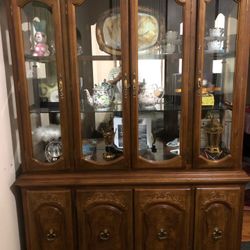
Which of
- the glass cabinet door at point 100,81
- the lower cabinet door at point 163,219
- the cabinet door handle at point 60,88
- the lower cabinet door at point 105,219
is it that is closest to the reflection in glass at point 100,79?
the glass cabinet door at point 100,81

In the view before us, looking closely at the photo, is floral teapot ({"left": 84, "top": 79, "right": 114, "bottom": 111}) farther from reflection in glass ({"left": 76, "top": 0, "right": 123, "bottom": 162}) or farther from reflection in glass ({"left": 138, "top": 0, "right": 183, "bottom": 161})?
reflection in glass ({"left": 138, "top": 0, "right": 183, "bottom": 161})

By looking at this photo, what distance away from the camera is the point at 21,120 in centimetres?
146

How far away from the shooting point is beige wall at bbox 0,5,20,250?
4.63 ft

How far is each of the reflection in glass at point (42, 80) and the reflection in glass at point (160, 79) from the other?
480 millimetres

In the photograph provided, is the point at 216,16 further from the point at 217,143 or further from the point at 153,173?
the point at 153,173

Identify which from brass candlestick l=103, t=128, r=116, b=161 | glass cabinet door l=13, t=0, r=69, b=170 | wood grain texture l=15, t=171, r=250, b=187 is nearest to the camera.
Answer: glass cabinet door l=13, t=0, r=69, b=170

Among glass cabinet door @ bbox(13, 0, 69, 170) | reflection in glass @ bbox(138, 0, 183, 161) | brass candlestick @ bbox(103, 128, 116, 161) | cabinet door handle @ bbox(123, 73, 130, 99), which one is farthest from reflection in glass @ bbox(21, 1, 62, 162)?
reflection in glass @ bbox(138, 0, 183, 161)

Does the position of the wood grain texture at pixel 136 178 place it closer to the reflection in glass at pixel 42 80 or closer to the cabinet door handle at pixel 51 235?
the reflection in glass at pixel 42 80

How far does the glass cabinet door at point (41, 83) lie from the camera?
4.54 ft

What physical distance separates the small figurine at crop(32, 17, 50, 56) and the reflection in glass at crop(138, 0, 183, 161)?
1.70 feet

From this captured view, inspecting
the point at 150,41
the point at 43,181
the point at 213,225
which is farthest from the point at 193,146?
the point at 43,181

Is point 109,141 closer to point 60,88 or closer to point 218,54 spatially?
point 60,88

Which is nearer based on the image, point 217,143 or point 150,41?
point 150,41

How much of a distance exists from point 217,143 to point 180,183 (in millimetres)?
338
